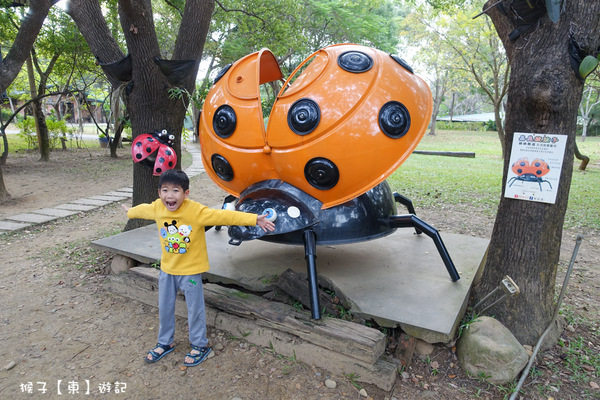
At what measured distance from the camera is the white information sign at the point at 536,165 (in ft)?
8.81

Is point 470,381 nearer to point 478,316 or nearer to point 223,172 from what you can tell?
point 478,316

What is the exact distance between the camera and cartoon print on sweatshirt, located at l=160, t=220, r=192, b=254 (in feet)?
8.95

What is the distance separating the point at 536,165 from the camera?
9.00ft

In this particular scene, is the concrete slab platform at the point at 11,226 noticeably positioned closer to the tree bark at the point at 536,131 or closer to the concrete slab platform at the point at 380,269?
the concrete slab platform at the point at 380,269

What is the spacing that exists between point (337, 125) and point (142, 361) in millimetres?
2260

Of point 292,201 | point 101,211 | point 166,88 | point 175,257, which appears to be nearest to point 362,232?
point 292,201

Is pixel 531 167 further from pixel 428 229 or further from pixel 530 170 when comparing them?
pixel 428 229

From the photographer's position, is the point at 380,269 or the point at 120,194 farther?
the point at 120,194

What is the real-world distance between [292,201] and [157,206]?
0.99 meters

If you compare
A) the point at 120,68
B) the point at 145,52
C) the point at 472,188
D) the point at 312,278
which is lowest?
the point at 312,278

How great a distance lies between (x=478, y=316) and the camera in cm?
306

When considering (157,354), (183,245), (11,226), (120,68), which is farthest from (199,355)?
(11,226)

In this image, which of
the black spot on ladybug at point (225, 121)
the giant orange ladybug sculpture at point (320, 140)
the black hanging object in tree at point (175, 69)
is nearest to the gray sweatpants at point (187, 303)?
the giant orange ladybug sculpture at point (320, 140)

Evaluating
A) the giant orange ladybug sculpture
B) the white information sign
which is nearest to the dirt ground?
the giant orange ladybug sculpture
